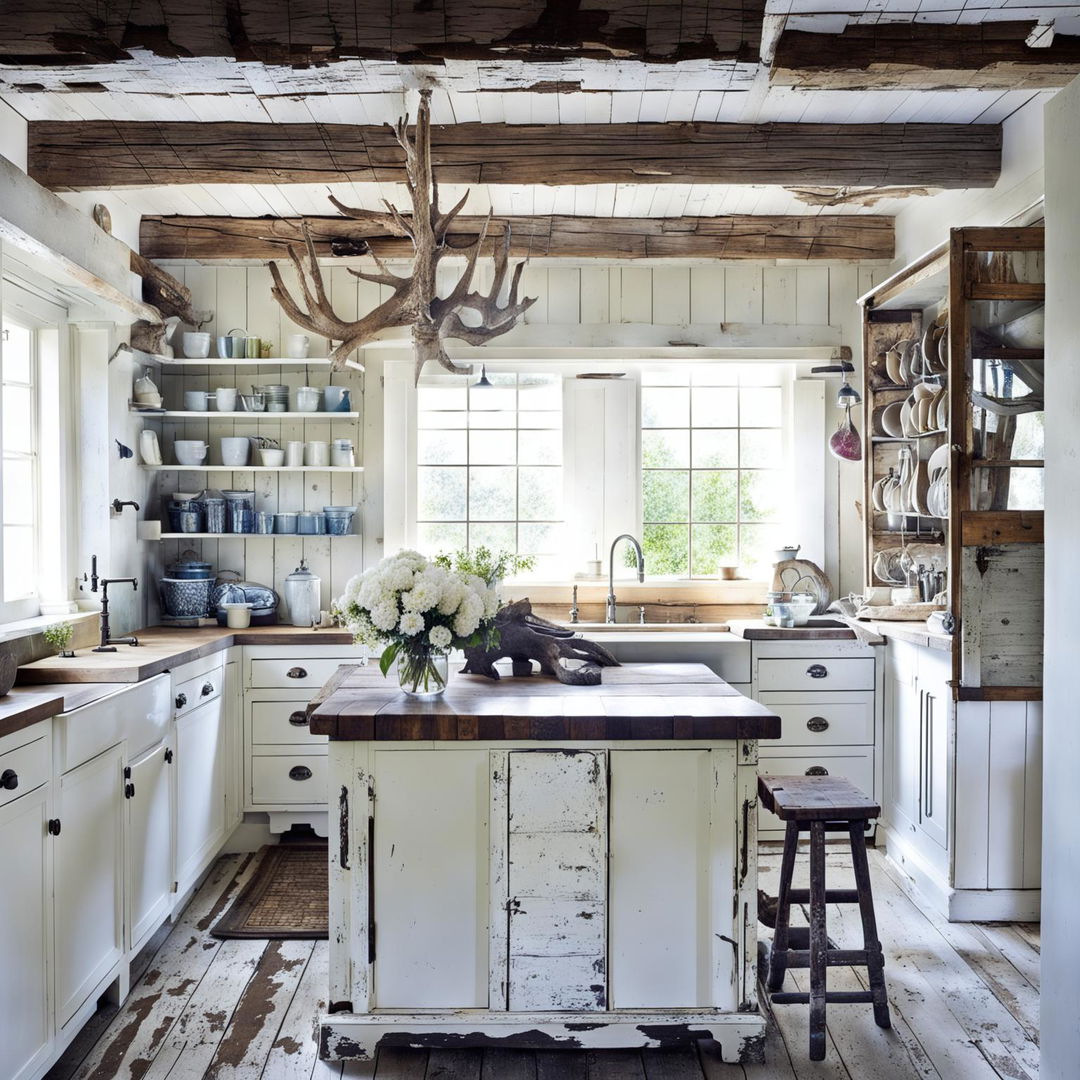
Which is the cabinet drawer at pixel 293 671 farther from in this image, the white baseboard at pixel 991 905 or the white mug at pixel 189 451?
the white baseboard at pixel 991 905

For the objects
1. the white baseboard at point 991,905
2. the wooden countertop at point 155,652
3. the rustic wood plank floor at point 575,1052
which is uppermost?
the wooden countertop at point 155,652

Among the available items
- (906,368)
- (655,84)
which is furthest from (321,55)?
(906,368)

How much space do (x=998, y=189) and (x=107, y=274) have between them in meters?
3.66

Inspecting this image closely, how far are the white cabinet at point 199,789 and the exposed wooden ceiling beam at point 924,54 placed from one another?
10.2ft

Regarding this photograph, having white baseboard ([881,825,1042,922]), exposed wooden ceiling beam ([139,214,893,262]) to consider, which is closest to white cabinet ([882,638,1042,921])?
white baseboard ([881,825,1042,922])

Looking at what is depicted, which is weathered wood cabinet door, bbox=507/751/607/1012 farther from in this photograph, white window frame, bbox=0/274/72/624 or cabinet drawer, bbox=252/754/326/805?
white window frame, bbox=0/274/72/624

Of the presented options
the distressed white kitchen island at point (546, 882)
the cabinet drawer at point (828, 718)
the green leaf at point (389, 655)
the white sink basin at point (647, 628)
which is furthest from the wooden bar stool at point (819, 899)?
the white sink basin at point (647, 628)

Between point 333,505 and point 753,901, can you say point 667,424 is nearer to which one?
point 333,505

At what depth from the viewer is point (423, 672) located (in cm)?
278

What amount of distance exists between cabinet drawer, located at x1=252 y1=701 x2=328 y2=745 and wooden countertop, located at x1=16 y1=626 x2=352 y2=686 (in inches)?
11.6

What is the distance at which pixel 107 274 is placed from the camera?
13.3 ft

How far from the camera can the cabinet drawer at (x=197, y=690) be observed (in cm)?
367

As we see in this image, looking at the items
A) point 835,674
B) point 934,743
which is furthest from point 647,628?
point 934,743

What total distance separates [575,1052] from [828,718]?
7.23 ft
